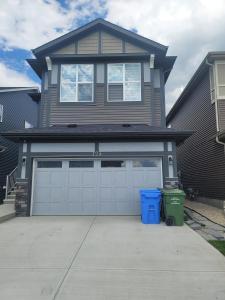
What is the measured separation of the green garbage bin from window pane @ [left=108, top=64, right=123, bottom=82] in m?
5.82

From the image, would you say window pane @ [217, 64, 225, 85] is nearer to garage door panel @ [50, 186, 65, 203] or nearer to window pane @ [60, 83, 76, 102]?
window pane @ [60, 83, 76, 102]

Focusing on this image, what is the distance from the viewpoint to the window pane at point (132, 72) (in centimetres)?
1094

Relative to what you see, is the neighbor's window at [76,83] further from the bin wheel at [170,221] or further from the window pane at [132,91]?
the bin wheel at [170,221]

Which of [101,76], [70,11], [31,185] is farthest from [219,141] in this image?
[70,11]

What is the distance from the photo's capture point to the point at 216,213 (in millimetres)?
9211

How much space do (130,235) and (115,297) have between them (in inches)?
121

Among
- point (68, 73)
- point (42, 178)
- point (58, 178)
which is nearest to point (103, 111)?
point (68, 73)

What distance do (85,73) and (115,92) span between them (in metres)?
1.64

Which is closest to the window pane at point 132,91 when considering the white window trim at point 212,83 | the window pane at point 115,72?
the window pane at point 115,72

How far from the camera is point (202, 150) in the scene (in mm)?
12688

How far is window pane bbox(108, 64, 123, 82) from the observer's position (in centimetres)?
1098

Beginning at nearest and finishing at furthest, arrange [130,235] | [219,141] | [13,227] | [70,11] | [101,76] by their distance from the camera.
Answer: [130,235] < [13,227] < [219,141] < [101,76] < [70,11]

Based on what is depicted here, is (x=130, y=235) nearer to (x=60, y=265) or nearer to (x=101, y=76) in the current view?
(x=60, y=265)

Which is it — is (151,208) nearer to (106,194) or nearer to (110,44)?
(106,194)
